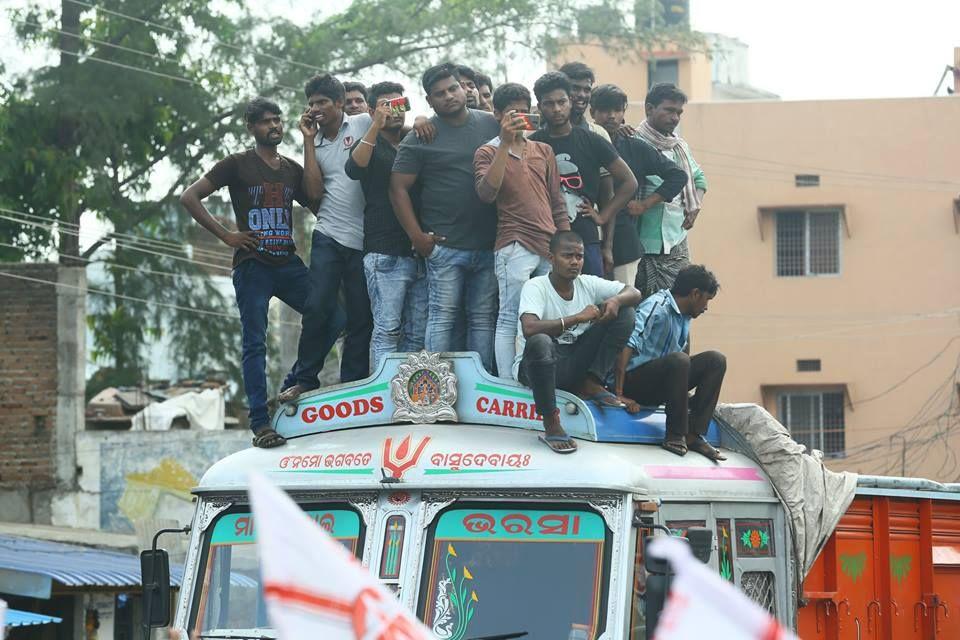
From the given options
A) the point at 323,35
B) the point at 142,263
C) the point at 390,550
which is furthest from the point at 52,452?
the point at 390,550

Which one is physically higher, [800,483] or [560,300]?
[560,300]

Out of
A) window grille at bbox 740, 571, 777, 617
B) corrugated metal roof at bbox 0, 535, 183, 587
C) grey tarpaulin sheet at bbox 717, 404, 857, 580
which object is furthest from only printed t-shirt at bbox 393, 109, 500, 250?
corrugated metal roof at bbox 0, 535, 183, 587

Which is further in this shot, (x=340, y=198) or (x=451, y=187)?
(x=340, y=198)

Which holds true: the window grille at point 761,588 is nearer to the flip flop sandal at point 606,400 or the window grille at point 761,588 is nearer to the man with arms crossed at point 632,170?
the flip flop sandal at point 606,400

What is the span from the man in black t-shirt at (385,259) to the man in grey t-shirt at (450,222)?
16 cm

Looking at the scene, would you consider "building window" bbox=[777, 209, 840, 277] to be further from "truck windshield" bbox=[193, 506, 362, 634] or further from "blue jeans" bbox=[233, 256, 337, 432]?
"truck windshield" bbox=[193, 506, 362, 634]

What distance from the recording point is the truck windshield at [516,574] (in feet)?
21.0

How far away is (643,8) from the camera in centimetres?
2630

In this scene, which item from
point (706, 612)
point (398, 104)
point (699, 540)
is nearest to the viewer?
point (706, 612)

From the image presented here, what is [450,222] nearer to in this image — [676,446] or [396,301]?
[396,301]

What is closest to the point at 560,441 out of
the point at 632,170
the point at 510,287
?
the point at 510,287

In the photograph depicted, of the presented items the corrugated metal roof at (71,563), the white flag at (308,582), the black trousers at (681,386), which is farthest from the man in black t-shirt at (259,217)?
the corrugated metal roof at (71,563)

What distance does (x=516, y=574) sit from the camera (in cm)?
653

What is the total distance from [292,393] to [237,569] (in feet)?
3.17
